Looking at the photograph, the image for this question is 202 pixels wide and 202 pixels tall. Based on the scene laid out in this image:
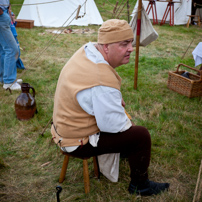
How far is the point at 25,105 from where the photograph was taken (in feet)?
10.5

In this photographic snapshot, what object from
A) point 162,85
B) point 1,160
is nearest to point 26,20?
point 162,85

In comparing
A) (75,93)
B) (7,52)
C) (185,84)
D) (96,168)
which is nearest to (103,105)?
(75,93)

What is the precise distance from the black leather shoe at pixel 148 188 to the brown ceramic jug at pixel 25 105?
1.79 metres

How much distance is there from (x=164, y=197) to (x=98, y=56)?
4.25ft

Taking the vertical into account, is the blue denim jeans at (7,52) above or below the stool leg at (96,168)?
above

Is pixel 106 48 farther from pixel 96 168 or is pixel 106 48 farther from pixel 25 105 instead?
pixel 25 105

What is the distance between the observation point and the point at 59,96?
176cm

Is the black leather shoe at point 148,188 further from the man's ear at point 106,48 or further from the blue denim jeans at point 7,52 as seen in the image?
the blue denim jeans at point 7,52

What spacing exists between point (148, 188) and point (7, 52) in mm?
3191

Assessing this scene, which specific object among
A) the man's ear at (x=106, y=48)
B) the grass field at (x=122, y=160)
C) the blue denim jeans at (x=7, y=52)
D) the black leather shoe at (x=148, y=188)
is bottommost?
the grass field at (x=122, y=160)

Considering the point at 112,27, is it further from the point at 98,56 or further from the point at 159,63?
the point at 159,63

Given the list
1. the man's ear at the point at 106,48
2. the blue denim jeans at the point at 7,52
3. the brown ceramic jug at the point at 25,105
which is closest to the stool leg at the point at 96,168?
the man's ear at the point at 106,48

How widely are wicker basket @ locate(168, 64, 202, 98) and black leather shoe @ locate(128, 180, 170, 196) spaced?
208cm

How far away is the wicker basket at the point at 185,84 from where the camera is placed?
3.74 m
